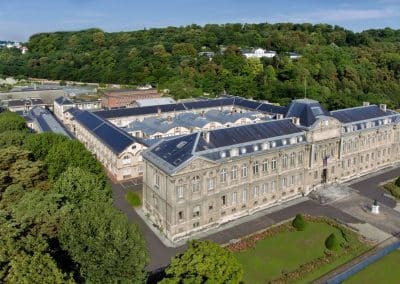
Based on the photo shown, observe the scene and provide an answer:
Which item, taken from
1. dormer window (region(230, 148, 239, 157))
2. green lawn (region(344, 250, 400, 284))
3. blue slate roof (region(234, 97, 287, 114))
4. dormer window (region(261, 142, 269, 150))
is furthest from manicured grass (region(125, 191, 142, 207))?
blue slate roof (region(234, 97, 287, 114))

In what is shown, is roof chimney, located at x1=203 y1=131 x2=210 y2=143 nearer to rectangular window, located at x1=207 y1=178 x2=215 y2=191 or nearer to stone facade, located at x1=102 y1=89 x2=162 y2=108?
rectangular window, located at x1=207 y1=178 x2=215 y2=191

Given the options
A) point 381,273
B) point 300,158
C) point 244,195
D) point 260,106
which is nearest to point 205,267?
point 381,273

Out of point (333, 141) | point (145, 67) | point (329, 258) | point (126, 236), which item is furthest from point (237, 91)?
point (126, 236)

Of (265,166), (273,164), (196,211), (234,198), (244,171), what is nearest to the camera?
(196,211)

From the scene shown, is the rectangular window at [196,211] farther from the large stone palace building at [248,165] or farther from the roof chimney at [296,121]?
the roof chimney at [296,121]

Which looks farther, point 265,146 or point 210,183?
point 265,146

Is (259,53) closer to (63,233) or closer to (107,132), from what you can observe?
(107,132)

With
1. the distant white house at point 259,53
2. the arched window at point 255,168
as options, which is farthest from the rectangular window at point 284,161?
the distant white house at point 259,53
